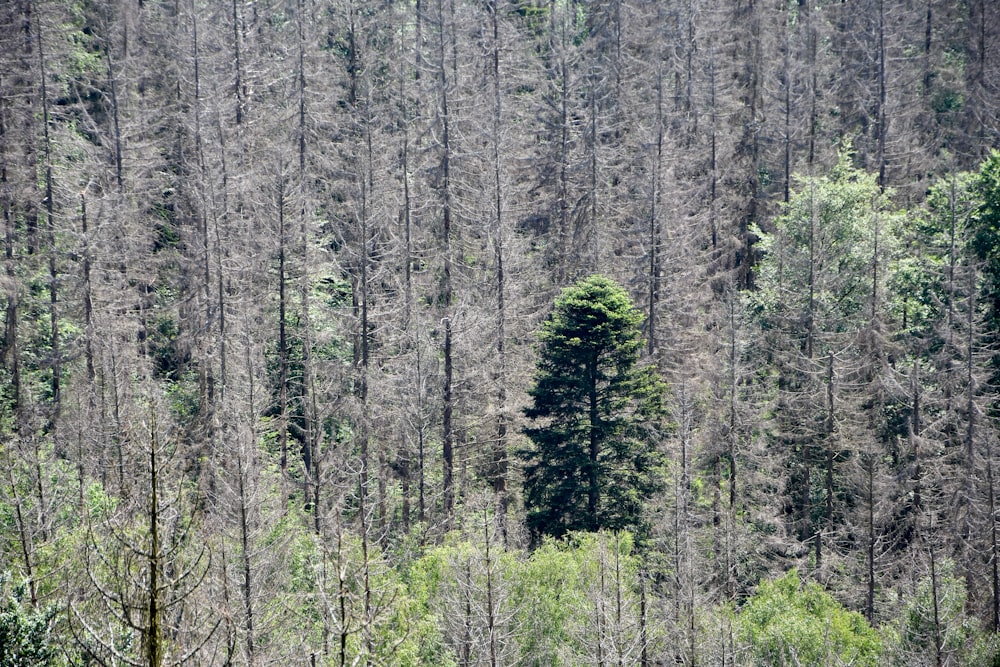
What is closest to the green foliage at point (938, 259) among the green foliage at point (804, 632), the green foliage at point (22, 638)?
the green foliage at point (804, 632)

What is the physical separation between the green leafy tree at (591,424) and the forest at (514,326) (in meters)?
0.13

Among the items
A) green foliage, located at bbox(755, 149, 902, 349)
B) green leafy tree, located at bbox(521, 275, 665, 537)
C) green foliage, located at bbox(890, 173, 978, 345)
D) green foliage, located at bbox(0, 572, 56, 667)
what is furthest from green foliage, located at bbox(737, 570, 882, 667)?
green foliage, located at bbox(0, 572, 56, 667)

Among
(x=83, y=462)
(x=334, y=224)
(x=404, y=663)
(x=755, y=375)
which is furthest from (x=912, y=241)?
(x=83, y=462)

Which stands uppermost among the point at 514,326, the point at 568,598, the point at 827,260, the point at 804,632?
the point at 827,260

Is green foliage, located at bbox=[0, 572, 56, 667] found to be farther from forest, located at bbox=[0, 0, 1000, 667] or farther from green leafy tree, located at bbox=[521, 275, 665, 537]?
green leafy tree, located at bbox=[521, 275, 665, 537]

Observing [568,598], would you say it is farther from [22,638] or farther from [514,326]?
[22,638]

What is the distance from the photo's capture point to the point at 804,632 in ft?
82.2

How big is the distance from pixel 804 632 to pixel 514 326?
16.8 meters

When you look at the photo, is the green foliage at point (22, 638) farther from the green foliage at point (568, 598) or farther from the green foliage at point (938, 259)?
the green foliage at point (938, 259)

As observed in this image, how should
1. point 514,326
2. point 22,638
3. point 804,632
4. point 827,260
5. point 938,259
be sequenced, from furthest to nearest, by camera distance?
point 514,326, point 827,260, point 938,259, point 804,632, point 22,638

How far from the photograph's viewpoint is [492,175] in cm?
3906

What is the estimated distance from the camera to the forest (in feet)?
85.1

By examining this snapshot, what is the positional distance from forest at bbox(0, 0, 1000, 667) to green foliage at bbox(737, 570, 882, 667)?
0.37 feet

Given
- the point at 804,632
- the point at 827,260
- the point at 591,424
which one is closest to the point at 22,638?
the point at 804,632
